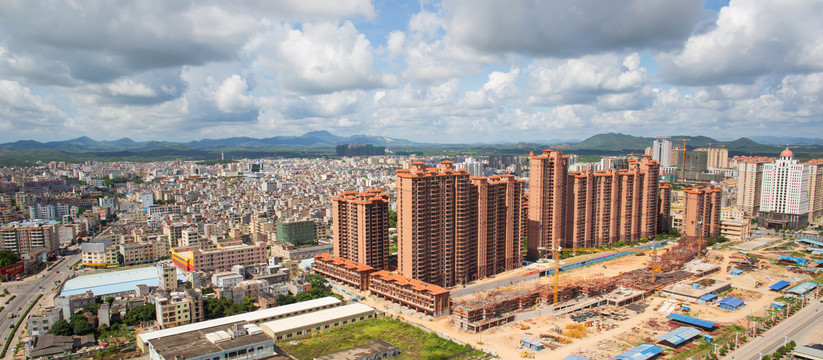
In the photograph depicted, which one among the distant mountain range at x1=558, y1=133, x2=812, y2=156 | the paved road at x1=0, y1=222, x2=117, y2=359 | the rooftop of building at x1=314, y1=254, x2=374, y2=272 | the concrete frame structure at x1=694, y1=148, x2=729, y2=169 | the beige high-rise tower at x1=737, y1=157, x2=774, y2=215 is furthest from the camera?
the distant mountain range at x1=558, y1=133, x2=812, y2=156

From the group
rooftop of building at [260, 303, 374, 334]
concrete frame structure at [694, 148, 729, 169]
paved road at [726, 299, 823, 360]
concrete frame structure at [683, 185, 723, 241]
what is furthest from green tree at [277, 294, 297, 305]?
concrete frame structure at [694, 148, 729, 169]

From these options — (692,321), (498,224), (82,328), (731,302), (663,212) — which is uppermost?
(498,224)

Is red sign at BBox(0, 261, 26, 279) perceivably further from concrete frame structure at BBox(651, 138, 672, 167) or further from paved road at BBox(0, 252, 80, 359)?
concrete frame structure at BBox(651, 138, 672, 167)

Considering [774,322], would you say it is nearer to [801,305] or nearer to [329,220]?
[801,305]

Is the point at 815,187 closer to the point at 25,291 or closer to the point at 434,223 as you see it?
the point at 434,223

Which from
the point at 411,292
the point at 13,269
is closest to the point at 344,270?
the point at 411,292

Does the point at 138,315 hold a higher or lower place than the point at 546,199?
lower
